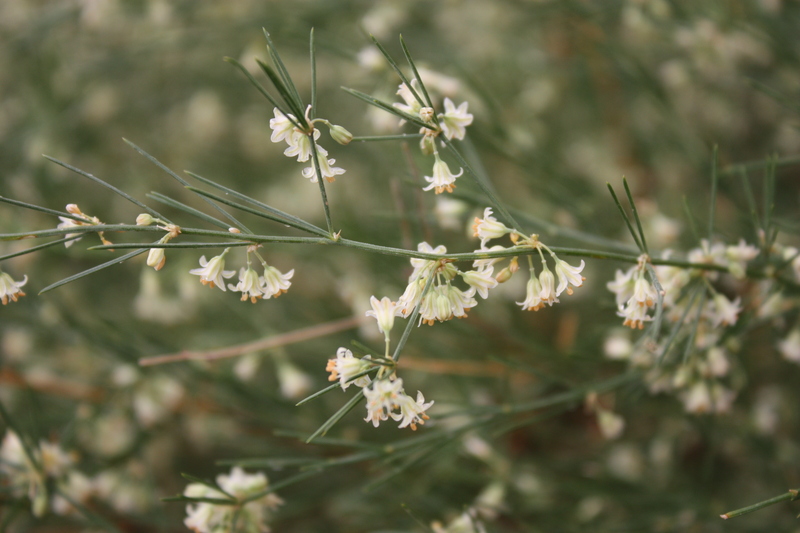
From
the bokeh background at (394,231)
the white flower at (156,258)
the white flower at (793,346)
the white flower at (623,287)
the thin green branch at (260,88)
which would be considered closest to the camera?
the thin green branch at (260,88)

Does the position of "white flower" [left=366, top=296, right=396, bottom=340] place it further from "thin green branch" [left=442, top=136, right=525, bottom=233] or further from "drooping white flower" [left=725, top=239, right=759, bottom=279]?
"drooping white flower" [left=725, top=239, right=759, bottom=279]

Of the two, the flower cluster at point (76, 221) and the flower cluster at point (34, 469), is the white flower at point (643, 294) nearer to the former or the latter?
Result: the flower cluster at point (76, 221)

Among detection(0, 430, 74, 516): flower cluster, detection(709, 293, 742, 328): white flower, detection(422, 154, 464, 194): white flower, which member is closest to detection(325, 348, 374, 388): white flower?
detection(422, 154, 464, 194): white flower

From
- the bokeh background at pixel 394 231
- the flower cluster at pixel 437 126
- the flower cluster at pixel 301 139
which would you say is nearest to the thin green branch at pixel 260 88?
the flower cluster at pixel 301 139

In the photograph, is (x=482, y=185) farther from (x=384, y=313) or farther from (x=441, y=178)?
(x=384, y=313)

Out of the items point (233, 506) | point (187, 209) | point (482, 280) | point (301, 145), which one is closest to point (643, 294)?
point (482, 280)

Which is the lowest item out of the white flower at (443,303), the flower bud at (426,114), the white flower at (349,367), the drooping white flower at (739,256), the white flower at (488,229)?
the white flower at (349,367)
